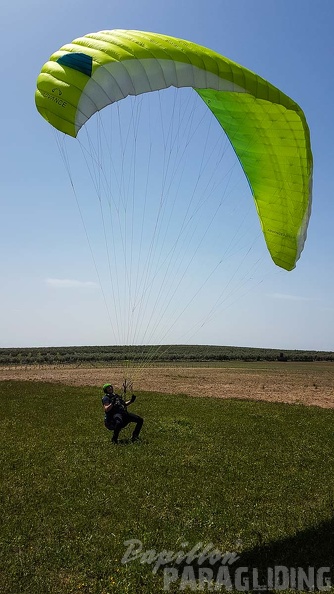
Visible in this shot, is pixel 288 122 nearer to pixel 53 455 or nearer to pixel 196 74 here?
pixel 196 74

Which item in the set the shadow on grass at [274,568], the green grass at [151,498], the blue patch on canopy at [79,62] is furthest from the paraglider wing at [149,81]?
the shadow on grass at [274,568]

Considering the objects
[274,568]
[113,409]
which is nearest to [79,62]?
[113,409]

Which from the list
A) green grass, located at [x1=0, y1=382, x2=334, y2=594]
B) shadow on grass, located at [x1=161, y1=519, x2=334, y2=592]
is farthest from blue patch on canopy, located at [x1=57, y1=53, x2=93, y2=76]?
shadow on grass, located at [x1=161, y1=519, x2=334, y2=592]

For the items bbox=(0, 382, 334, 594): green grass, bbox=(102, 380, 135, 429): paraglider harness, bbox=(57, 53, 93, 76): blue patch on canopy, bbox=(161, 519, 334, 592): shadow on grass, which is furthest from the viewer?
bbox=(102, 380, 135, 429): paraglider harness

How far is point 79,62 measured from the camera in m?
7.68

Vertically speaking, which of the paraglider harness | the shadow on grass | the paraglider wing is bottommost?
the shadow on grass

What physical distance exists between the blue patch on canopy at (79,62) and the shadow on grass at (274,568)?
8.08 meters

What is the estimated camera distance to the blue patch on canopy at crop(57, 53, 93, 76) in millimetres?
7594

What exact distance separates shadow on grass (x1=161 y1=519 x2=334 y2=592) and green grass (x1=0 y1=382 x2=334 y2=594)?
33 mm

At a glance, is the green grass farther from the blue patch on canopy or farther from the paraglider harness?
the blue patch on canopy

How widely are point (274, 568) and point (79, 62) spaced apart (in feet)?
28.3

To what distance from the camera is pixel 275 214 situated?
10.7 m

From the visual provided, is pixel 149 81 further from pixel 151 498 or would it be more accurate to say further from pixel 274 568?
pixel 274 568

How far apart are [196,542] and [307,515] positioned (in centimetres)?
230
